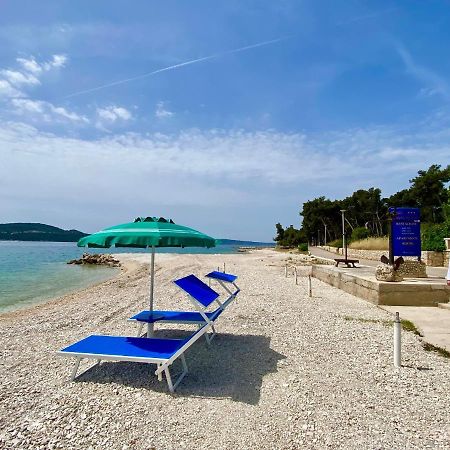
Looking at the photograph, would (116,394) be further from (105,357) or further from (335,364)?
(335,364)

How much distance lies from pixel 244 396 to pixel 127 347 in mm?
1583

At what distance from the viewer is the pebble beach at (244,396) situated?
3246 mm

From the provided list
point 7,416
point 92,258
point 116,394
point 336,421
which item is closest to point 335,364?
point 336,421

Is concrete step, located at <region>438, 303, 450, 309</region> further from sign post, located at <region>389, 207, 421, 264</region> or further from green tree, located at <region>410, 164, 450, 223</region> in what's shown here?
green tree, located at <region>410, 164, 450, 223</region>

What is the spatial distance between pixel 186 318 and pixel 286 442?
324 cm

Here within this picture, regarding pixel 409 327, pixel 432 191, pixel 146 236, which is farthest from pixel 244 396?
pixel 432 191

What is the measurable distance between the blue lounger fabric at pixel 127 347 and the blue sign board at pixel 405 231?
1024 cm

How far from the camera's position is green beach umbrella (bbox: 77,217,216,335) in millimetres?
4734

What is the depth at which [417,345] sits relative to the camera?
604 centimetres

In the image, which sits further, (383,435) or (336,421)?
(336,421)

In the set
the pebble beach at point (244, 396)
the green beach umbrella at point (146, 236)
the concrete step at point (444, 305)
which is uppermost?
the green beach umbrella at point (146, 236)

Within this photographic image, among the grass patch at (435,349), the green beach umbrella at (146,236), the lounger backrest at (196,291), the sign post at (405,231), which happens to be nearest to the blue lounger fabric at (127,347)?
the lounger backrest at (196,291)

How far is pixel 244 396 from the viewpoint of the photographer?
13.5 ft

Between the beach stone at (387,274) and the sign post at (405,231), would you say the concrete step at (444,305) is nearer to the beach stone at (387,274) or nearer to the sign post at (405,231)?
the beach stone at (387,274)
